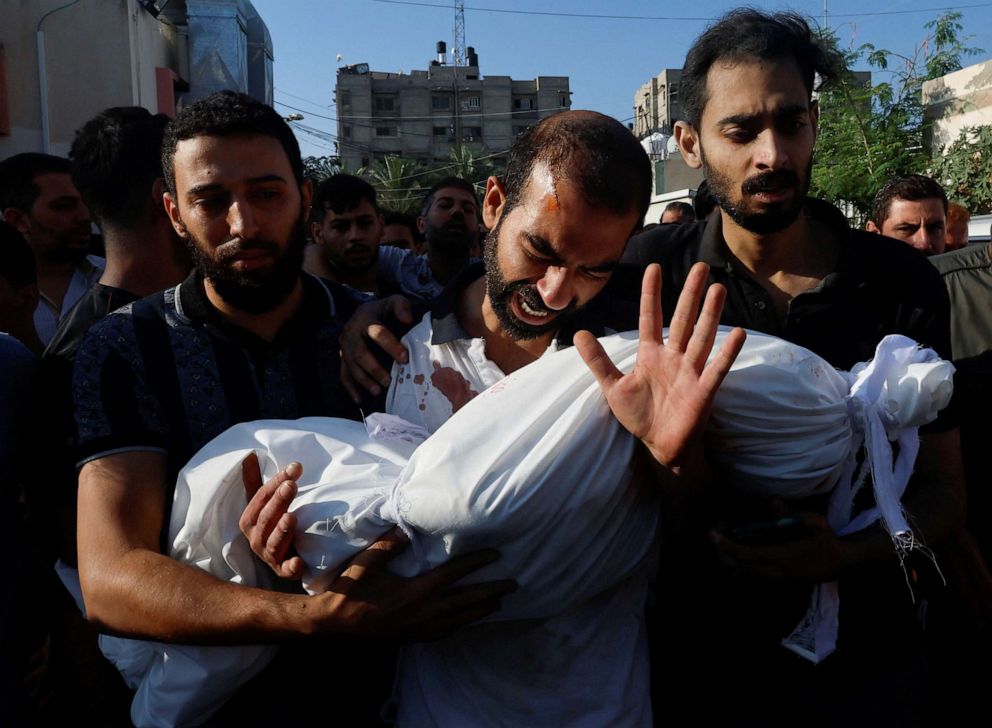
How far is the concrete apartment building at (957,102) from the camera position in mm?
13031

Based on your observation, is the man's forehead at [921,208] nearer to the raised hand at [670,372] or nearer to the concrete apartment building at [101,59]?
the raised hand at [670,372]

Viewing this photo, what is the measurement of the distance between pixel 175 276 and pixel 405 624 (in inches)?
66.6

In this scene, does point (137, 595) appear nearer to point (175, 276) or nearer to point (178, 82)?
point (175, 276)

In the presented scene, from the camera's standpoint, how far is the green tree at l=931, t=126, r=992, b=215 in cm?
1221

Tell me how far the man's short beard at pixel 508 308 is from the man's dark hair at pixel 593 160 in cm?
14

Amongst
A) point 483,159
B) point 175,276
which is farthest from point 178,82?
point 483,159

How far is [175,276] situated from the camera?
2604 millimetres

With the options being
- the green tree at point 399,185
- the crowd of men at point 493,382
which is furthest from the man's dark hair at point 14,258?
the green tree at point 399,185

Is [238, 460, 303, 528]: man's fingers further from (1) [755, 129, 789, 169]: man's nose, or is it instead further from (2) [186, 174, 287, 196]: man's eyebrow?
(1) [755, 129, 789, 169]: man's nose

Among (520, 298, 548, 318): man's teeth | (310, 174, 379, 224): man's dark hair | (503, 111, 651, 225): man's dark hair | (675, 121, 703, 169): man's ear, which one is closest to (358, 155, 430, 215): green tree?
(310, 174, 379, 224): man's dark hair

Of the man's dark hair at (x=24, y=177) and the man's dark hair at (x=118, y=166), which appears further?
the man's dark hair at (x=24, y=177)

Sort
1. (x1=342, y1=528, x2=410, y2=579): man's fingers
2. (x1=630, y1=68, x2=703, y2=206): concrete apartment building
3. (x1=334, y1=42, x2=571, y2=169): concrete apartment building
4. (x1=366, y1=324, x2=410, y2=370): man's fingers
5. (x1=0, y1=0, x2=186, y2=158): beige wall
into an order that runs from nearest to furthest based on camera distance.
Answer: (x1=342, y1=528, x2=410, y2=579): man's fingers
(x1=366, y1=324, x2=410, y2=370): man's fingers
(x1=0, y1=0, x2=186, y2=158): beige wall
(x1=630, y1=68, x2=703, y2=206): concrete apartment building
(x1=334, y1=42, x2=571, y2=169): concrete apartment building

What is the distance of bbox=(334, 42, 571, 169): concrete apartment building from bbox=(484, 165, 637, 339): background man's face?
58.1 metres

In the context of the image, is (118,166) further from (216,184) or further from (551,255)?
(551,255)
